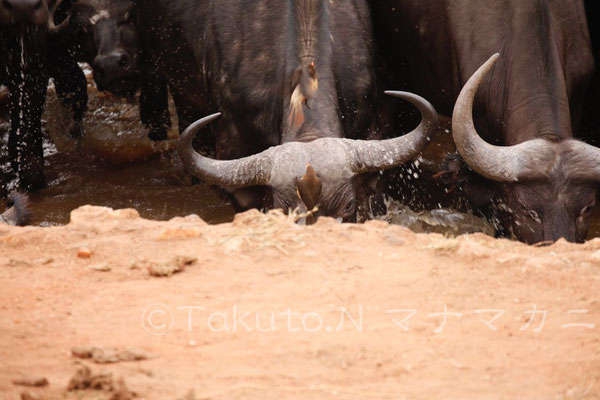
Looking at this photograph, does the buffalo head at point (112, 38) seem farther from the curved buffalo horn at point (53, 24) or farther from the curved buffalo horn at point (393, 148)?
the curved buffalo horn at point (393, 148)

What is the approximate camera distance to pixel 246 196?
7.20 metres

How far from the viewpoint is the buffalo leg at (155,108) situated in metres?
10.8

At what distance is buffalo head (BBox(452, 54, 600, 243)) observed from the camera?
21.3 ft

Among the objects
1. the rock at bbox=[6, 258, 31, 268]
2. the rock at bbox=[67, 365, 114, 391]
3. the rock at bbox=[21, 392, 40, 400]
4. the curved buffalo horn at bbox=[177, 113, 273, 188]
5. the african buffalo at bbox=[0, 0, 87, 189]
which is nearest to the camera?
the rock at bbox=[21, 392, 40, 400]

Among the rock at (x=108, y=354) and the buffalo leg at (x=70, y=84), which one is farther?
the buffalo leg at (x=70, y=84)

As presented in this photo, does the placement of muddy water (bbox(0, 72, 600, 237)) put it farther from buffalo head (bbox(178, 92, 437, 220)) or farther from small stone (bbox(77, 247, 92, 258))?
small stone (bbox(77, 247, 92, 258))

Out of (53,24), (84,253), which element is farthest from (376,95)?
(53,24)

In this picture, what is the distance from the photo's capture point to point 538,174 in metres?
Answer: 6.54

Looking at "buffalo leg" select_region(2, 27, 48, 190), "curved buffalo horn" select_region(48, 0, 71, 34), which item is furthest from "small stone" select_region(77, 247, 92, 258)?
"curved buffalo horn" select_region(48, 0, 71, 34)

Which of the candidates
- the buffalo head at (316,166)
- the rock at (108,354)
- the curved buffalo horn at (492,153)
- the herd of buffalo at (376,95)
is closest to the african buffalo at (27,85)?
the herd of buffalo at (376,95)

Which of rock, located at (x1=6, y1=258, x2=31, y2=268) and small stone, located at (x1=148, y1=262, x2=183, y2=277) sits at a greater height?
small stone, located at (x1=148, y1=262, x2=183, y2=277)

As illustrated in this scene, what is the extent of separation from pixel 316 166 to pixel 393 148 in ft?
1.99

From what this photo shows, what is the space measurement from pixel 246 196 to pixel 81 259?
8.47 feet

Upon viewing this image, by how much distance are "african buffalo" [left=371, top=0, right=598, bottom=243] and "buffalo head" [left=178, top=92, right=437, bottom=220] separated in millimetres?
416
